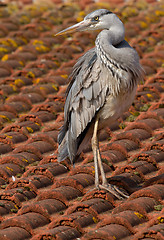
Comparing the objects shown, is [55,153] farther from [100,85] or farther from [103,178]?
[100,85]

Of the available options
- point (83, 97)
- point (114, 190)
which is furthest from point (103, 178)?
point (83, 97)

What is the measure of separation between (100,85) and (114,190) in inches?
37.5

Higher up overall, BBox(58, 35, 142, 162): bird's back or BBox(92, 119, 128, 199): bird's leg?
BBox(58, 35, 142, 162): bird's back

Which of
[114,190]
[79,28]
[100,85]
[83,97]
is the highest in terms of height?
[79,28]

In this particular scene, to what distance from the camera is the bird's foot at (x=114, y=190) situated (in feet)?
14.1

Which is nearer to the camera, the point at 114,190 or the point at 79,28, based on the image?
the point at 114,190

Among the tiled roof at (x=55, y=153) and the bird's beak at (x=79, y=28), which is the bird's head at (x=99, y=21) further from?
the tiled roof at (x=55, y=153)

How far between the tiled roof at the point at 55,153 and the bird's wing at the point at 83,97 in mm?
337

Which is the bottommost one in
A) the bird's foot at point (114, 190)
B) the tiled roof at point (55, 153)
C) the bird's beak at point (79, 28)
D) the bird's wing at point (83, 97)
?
the bird's foot at point (114, 190)

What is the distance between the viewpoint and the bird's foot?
4297mm

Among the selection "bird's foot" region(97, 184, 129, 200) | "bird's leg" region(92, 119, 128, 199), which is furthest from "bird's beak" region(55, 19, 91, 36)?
"bird's foot" region(97, 184, 129, 200)

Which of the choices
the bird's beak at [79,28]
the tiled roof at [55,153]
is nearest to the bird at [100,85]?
the bird's beak at [79,28]

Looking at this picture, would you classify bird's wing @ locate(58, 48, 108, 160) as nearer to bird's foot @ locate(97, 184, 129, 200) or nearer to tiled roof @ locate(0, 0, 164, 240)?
tiled roof @ locate(0, 0, 164, 240)

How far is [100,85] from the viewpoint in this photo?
15.1 ft
